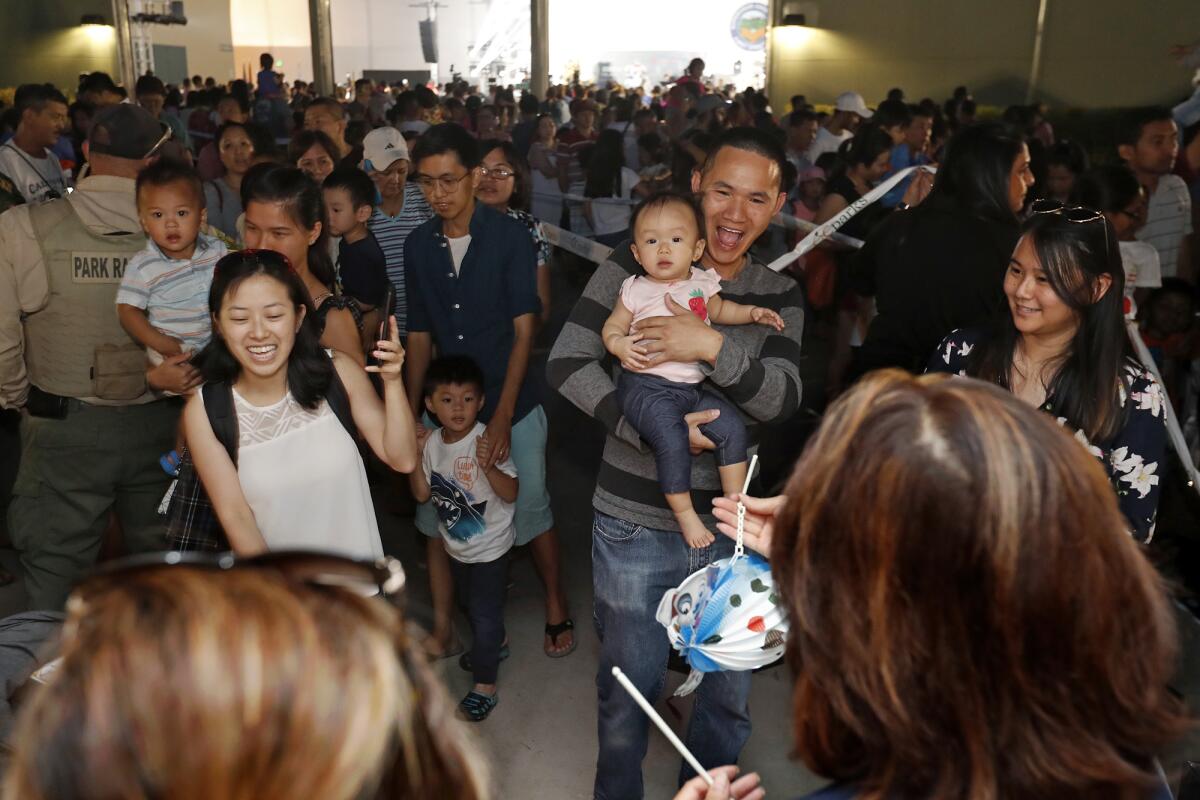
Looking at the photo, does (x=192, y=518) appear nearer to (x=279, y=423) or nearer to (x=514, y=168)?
(x=279, y=423)

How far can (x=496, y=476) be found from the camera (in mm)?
3432

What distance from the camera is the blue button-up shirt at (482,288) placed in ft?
11.5

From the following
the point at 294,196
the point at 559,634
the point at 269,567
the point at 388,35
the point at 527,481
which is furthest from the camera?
the point at 388,35

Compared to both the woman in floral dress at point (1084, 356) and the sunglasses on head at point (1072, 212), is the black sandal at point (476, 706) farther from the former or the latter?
the sunglasses on head at point (1072, 212)

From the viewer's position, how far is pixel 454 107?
11.6 meters

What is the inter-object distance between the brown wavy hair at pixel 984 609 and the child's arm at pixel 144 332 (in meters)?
2.43

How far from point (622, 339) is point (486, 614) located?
1.35 metres

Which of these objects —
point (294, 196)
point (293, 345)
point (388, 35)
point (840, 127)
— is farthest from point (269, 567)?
point (388, 35)

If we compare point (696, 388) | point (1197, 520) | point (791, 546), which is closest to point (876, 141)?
point (1197, 520)

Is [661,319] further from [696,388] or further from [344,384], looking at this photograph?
[344,384]

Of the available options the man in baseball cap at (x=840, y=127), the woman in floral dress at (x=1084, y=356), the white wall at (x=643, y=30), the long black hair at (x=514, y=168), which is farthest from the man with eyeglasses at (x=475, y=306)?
the white wall at (x=643, y=30)

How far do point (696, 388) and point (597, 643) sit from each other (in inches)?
67.4

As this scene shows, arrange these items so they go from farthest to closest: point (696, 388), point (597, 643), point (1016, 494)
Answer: point (597, 643) → point (696, 388) → point (1016, 494)

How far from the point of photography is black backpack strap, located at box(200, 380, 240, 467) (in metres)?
2.31
